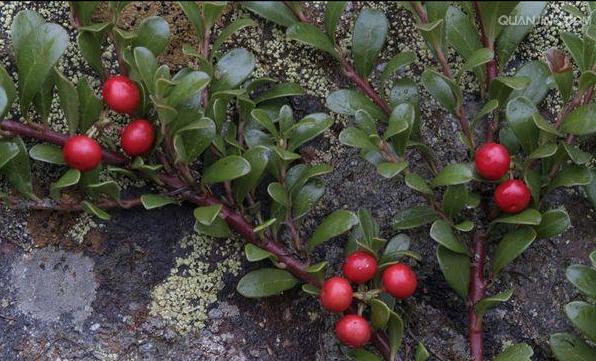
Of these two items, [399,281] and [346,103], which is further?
[346,103]

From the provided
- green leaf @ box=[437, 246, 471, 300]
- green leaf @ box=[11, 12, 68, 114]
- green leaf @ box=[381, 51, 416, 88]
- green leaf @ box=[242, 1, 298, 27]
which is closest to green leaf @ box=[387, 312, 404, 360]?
green leaf @ box=[437, 246, 471, 300]

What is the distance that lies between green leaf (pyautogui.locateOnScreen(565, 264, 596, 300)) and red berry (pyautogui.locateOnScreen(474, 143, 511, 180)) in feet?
1.22

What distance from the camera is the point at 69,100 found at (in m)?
2.46

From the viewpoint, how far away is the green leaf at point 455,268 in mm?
2518

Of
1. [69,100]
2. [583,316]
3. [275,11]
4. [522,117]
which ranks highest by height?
[275,11]

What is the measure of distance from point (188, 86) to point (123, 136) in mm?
275

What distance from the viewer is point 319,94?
8.93 ft

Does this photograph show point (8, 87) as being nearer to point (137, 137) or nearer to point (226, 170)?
point (137, 137)

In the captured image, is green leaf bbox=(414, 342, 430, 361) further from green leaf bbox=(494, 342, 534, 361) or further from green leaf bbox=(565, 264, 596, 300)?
green leaf bbox=(565, 264, 596, 300)

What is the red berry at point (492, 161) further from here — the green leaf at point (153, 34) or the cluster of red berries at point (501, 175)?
the green leaf at point (153, 34)

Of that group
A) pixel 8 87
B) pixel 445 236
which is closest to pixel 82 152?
pixel 8 87

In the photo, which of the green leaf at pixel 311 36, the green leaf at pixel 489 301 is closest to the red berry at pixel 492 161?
the green leaf at pixel 489 301

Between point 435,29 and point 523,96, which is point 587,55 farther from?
point 435,29

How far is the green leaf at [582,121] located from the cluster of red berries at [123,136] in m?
1.23
